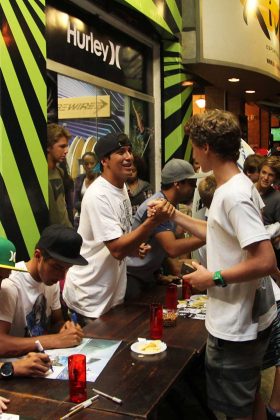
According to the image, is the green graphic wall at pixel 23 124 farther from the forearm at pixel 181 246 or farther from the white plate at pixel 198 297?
the white plate at pixel 198 297

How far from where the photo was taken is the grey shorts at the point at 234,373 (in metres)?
2.25

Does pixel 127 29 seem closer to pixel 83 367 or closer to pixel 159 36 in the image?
pixel 159 36

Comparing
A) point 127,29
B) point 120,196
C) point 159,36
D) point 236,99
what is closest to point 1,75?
point 120,196

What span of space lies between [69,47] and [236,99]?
6591 mm

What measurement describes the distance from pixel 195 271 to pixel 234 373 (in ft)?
1.58

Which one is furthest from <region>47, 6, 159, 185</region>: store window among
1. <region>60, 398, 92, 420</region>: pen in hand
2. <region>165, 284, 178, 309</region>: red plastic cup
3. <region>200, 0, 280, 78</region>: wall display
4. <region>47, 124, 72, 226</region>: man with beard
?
<region>60, 398, 92, 420</region>: pen in hand

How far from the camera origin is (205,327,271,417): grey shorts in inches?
88.6

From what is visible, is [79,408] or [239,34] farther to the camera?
[239,34]

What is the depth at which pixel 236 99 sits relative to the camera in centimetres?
1099

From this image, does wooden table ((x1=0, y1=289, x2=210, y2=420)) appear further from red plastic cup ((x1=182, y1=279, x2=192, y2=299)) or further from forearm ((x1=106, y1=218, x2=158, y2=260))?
red plastic cup ((x1=182, y1=279, x2=192, y2=299))

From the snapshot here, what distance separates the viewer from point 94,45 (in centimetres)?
557

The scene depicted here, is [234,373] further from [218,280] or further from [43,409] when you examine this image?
[43,409]

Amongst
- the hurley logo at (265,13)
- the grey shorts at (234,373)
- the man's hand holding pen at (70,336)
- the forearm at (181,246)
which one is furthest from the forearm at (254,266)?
the hurley logo at (265,13)

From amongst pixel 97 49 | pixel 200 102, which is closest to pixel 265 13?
pixel 200 102
